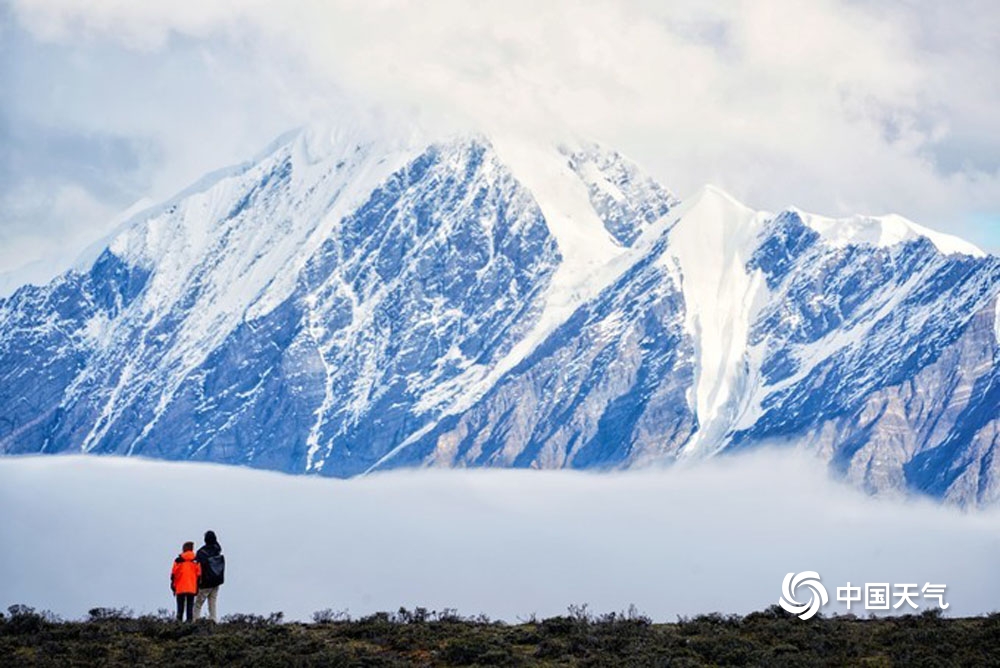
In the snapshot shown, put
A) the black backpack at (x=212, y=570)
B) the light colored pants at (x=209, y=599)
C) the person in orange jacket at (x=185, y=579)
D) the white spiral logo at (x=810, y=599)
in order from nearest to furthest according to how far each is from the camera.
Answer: the white spiral logo at (x=810, y=599)
the person in orange jacket at (x=185, y=579)
the black backpack at (x=212, y=570)
the light colored pants at (x=209, y=599)

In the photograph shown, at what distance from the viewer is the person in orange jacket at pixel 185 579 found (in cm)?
7088

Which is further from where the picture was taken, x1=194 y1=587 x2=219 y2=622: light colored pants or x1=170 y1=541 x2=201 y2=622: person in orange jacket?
x1=194 y1=587 x2=219 y2=622: light colored pants

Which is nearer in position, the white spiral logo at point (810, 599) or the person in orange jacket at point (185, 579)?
the white spiral logo at point (810, 599)

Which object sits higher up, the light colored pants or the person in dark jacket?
the person in dark jacket

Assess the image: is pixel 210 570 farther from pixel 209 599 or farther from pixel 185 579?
pixel 209 599

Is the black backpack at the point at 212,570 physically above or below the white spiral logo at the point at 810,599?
above

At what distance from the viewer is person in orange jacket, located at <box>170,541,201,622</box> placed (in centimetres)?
7088

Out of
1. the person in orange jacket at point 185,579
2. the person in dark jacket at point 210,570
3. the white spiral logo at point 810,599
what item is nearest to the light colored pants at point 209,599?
the person in dark jacket at point 210,570

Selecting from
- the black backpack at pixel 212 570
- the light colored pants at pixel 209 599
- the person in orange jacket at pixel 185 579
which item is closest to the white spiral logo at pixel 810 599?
the black backpack at pixel 212 570

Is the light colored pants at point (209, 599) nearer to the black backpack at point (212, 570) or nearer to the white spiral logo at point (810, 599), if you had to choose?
the black backpack at point (212, 570)

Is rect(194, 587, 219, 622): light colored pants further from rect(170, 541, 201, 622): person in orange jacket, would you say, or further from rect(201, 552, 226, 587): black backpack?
rect(170, 541, 201, 622): person in orange jacket

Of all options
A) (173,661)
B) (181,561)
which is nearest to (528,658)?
(173,661)

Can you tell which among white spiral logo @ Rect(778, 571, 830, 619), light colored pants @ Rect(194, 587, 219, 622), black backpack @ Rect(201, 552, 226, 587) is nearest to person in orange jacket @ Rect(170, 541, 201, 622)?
black backpack @ Rect(201, 552, 226, 587)

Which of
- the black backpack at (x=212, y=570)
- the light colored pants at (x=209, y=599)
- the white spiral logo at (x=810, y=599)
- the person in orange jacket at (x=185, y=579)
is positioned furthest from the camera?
the light colored pants at (x=209, y=599)
